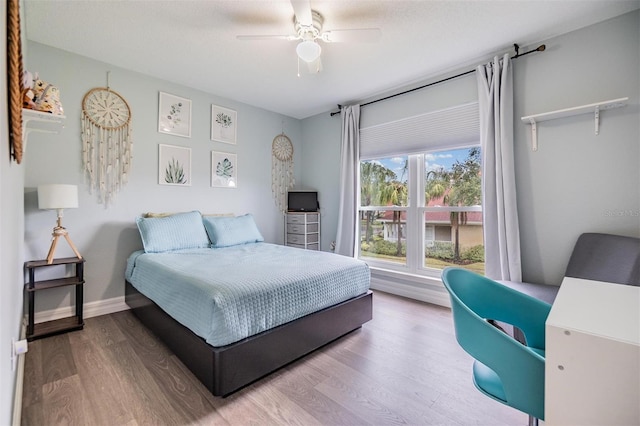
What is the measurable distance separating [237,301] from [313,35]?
2023 mm

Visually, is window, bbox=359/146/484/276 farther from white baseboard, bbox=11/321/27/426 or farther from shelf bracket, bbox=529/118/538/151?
white baseboard, bbox=11/321/27/426

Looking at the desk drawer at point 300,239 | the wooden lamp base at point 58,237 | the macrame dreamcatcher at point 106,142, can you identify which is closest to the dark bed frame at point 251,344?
the wooden lamp base at point 58,237

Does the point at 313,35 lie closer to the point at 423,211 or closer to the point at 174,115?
the point at 174,115

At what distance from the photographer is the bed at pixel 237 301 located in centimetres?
162

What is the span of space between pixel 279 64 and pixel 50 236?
2.68 m

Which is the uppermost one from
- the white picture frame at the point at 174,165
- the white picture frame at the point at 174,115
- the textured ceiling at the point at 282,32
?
the textured ceiling at the point at 282,32

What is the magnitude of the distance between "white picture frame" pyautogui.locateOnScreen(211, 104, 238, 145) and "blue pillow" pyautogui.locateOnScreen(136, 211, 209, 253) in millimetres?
1140

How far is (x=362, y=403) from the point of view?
5.18 feet

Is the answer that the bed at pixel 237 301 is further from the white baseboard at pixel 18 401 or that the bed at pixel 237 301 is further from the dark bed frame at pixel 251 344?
the white baseboard at pixel 18 401

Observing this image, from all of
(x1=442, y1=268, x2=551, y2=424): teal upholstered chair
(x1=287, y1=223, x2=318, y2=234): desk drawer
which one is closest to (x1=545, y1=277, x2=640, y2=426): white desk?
(x1=442, y1=268, x2=551, y2=424): teal upholstered chair

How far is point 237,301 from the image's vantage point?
5.44ft

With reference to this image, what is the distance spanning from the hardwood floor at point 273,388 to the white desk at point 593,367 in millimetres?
913

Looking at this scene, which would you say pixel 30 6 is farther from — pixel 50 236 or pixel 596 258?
pixel 596 258

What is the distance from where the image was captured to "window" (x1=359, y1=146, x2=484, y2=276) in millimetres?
3047
